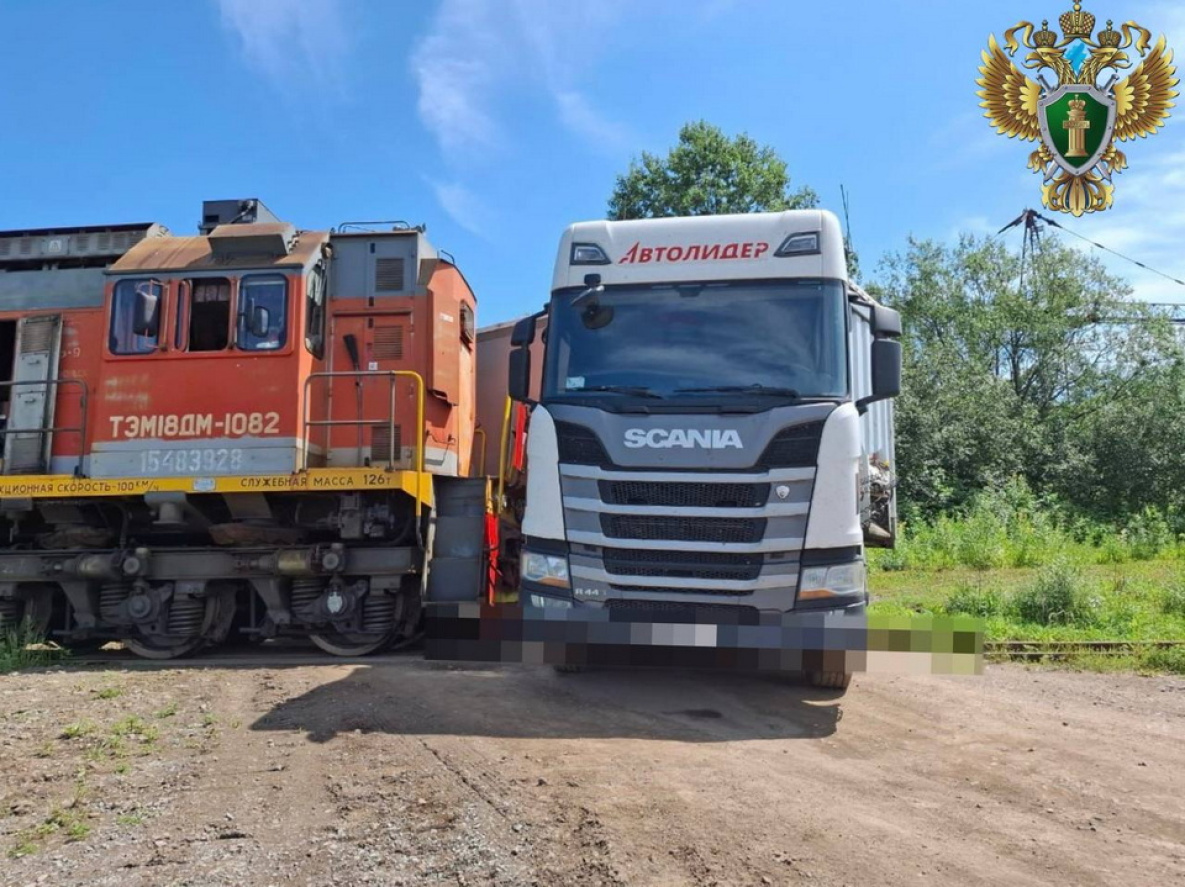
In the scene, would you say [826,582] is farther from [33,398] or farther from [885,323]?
[33,398]

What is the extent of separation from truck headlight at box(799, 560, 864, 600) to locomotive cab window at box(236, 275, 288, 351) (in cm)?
569

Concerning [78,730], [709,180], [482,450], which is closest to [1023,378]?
[709,180]

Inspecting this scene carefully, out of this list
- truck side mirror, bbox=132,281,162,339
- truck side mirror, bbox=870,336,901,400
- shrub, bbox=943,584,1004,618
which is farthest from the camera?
shrub, bbox=943,584,1004,618

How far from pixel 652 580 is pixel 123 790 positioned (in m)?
3.31

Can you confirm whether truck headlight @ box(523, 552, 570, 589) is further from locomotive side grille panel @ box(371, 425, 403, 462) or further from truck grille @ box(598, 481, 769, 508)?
locomotive side grille panel @ box(371, 425, 403, 462)

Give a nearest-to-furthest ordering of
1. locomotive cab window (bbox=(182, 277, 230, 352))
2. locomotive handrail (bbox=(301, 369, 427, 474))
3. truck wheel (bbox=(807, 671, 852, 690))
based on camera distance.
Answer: truck wheel (bbox=(807, 671, 852, 690)), locomotive handrail (bbox=(301, 369, 427, 474)), locomotive cab window (bbox=(182, 277, 230, 352))

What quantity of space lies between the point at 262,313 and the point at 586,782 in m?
6.00

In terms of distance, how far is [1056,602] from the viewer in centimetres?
1040

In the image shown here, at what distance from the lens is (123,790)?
461cm

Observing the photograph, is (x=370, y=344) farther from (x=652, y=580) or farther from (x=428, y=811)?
(x=428, y=811)

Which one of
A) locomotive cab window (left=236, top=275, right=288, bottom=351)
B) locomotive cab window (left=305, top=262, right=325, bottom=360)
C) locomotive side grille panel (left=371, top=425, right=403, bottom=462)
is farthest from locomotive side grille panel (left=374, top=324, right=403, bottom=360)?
locomotive cab window (left=236, top=275, right=288, bottom=351)

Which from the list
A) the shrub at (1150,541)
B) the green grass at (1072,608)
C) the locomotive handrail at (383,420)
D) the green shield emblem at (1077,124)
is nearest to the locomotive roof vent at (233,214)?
the locomotive handrail at (383,420)

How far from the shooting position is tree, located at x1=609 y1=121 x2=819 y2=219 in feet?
90.4

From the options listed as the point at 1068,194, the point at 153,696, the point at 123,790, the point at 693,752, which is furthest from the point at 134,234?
the point at 1068,194
